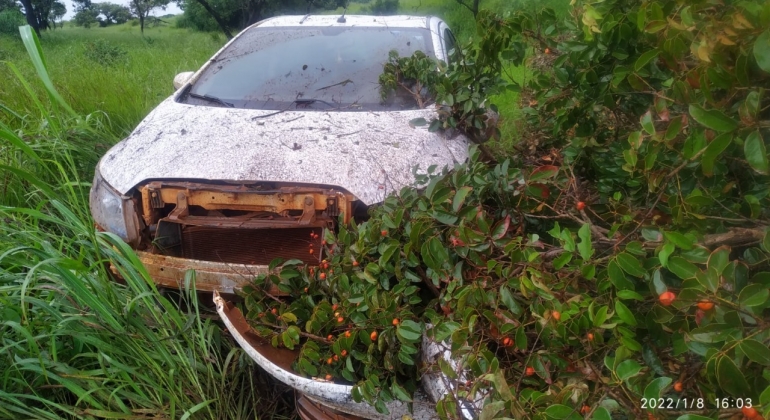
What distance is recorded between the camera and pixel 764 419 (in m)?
0.84

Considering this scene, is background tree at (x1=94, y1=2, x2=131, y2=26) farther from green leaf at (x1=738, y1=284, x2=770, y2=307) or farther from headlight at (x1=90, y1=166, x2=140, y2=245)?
green leaf at (x1=738, y1=284, x2=770, y2=307)

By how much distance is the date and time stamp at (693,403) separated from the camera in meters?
0.95

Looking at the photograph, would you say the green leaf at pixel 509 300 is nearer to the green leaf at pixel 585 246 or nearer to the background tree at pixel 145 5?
the green leaf at pixel 585 246

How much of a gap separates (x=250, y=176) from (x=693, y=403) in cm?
173

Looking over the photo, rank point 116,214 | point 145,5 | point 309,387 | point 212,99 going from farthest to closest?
1. point 145,5
2. point 212,99
3. point 116,214
4. point 309,387

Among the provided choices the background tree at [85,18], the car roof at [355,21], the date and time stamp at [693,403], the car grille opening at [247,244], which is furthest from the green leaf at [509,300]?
the background tree at [85,18]

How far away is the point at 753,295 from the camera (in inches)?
36.2

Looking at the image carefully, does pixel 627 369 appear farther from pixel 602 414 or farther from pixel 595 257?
pixel 595 257

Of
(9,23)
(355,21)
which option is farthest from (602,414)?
(9,23)

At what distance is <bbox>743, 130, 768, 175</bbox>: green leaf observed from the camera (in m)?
0.92

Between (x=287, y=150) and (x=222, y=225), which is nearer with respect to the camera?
(x=222, y=225)

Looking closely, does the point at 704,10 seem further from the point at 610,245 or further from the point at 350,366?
the point at 350,366

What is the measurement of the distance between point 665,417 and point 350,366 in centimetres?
89

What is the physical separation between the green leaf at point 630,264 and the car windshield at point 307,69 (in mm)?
1915
